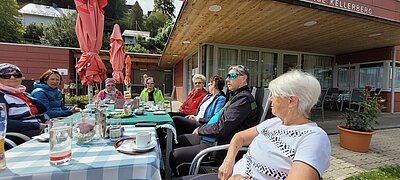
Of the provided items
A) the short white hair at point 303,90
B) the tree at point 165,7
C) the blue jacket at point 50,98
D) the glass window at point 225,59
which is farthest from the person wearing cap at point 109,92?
the tree at point 165,7

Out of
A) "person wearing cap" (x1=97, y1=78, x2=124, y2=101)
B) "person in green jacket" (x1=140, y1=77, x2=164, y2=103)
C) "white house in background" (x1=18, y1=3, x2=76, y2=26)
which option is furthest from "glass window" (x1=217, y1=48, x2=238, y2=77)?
"white house in background" (x1=18, y1=3, x2=76, y2=26)

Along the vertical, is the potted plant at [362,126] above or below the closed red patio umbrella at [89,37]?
below

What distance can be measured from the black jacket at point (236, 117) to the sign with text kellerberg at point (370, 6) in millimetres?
2362

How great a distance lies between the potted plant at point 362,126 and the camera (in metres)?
3.06

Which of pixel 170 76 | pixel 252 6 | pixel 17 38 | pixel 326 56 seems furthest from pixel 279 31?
pixel 17 38

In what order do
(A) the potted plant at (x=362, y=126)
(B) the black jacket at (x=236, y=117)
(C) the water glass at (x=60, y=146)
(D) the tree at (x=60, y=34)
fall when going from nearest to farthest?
(C) the water glass at (x=60, y=146)
(B) the black jacket at (x=236, y=117)
(A) the potted plant at (x=362, y=126)
(D) the tree at (x=60, y=34)

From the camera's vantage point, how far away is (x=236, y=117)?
5.62 ft

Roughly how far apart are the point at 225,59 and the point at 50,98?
486 cm

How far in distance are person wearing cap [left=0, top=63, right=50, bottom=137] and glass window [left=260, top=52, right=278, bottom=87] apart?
649cm

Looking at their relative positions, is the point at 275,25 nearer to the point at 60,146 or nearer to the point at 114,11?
the point at 60,146

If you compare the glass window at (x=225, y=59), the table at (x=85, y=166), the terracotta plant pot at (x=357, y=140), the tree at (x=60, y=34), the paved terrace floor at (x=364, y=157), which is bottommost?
the paved terrace floor at (x=364, y=157)

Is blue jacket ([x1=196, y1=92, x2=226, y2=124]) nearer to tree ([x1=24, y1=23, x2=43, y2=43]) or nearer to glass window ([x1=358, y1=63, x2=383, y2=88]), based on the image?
glass window ([x1=358, y1=63, x2=383, y2=88])

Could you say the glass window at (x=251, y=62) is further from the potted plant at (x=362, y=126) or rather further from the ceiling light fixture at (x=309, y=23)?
the potted plant at (x=362, y=126)

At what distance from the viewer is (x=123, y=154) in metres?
1.15
